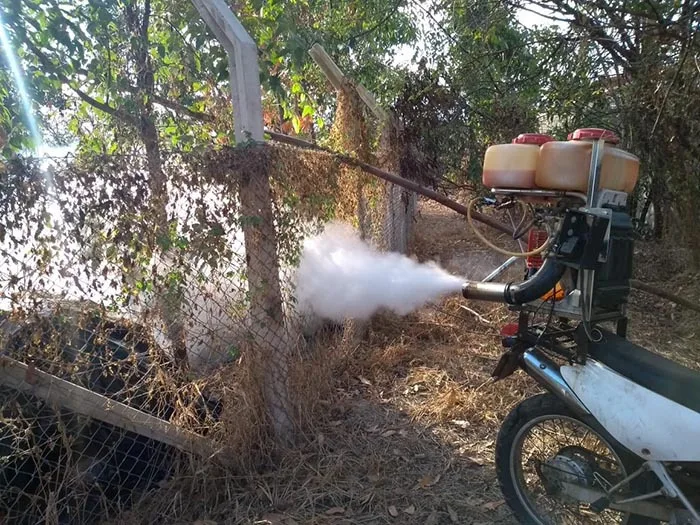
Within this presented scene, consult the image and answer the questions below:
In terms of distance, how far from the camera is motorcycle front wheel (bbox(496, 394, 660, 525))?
7.38ft

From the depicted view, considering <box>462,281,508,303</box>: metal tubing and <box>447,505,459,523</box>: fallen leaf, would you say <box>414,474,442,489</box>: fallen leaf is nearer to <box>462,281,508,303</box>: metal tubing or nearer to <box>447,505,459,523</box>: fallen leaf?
<box>447,505,459,523</box>: fallen leaf

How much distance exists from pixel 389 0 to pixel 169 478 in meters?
6.21

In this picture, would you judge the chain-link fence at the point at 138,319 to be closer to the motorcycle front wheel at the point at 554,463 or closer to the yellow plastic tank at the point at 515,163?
the yellow plastic tank at the point at 515,163

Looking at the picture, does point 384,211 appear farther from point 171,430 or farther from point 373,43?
point 373,43

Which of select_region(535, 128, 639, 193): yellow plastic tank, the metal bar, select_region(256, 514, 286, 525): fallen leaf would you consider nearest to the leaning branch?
select_region(535, 128, 639, 193): yellow plastic tank

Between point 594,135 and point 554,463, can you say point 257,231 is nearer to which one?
point 594,135

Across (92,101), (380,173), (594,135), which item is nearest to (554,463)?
(594,135)

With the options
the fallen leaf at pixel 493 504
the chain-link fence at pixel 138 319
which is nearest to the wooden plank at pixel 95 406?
the chain-link fence at pixel 138 319

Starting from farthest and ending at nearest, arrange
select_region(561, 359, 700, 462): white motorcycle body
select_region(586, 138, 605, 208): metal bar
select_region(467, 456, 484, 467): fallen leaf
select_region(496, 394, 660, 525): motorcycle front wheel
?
select_region(467, 456, 484, 467): fallen leaf < select_region(496, 394, 660, 525): motorcycle front wheel < select_region(586, 138, 605, 208): metal bar < select_region(561, 359, 700, 462): white motorcycle body

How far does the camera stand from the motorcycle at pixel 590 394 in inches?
76.9

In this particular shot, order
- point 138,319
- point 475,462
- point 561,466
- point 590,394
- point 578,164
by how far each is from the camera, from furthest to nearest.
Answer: point 475,462 → point 138,319 → point 561,466 → point 578,164 → point 590,394

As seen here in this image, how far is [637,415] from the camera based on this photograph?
1967mm

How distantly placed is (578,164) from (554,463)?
1.35 m

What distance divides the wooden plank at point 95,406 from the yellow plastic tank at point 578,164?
2.18m
